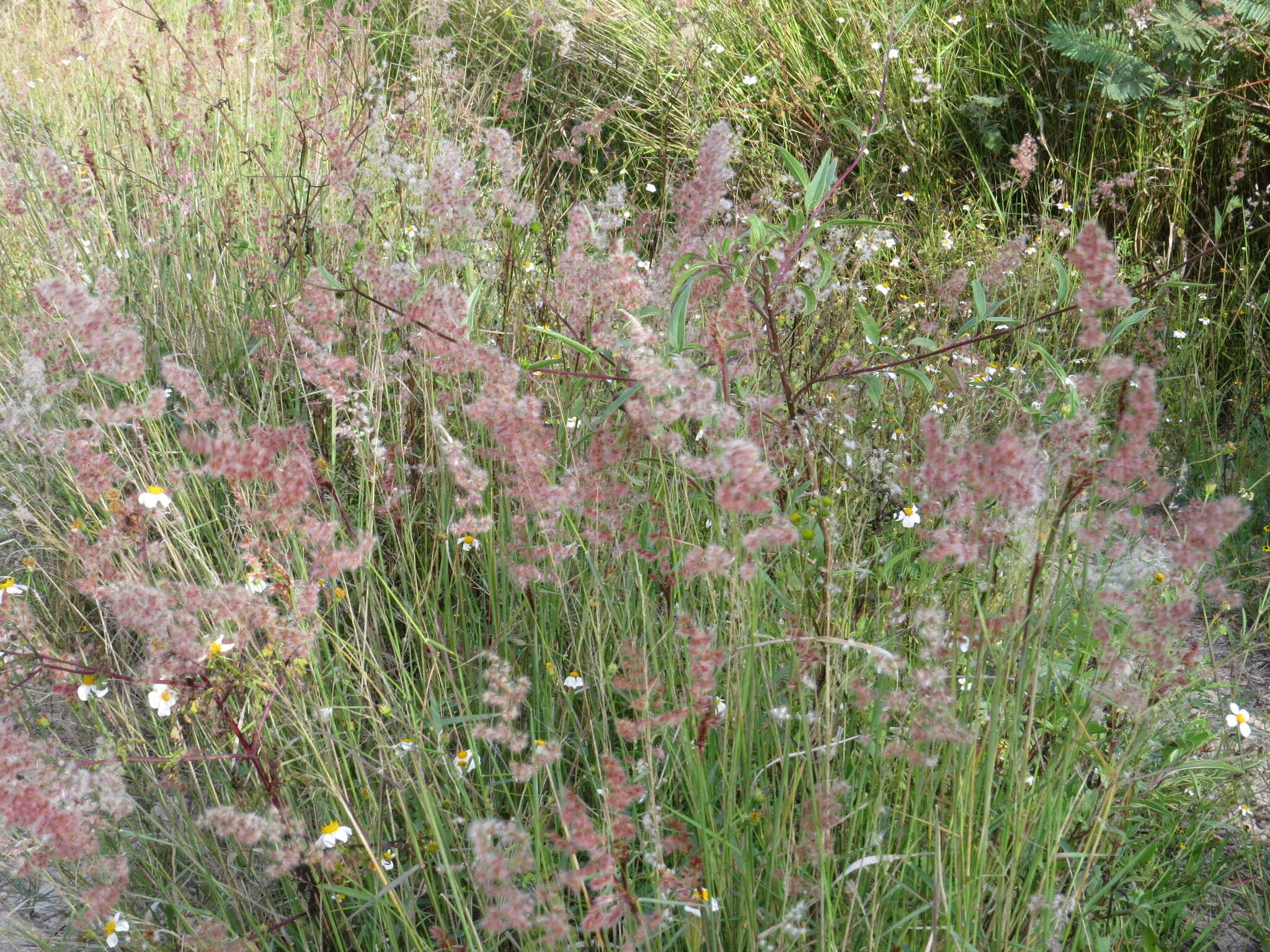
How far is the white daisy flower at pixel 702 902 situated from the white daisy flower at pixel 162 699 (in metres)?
0.85

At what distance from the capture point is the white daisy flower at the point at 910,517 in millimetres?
2117

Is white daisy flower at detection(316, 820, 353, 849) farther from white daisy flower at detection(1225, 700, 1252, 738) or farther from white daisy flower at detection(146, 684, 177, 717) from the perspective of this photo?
white daisy flower at detection(1225, 700, 1252, 738)

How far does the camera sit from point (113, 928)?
1.45 m

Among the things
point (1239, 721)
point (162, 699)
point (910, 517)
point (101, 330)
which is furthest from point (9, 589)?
point (1239, 721)

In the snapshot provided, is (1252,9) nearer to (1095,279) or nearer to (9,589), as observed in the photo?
(1095,279)

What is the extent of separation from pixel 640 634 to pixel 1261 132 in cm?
304

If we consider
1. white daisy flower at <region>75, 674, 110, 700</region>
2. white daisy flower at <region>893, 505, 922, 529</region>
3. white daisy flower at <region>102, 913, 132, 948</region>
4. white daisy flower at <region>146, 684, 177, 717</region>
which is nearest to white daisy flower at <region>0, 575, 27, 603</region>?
white daisy flower at <region>75, 674, 110, 700</region>

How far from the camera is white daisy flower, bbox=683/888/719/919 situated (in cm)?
121

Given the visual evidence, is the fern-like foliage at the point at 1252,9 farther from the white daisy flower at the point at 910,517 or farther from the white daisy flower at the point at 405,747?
the white daisy flower at the point at 405,747

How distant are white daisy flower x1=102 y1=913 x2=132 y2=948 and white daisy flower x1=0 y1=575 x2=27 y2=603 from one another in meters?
0.57

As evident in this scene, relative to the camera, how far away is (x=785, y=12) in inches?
185

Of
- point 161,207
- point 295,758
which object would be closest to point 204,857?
point 295,758

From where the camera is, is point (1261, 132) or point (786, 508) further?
point (1261, 132)

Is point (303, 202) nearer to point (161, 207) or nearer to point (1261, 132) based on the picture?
point (161, 207)
